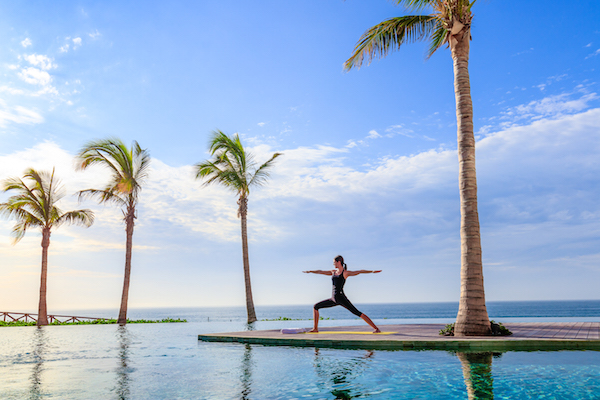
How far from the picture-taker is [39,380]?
21.2ft

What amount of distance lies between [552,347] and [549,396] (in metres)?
4.08

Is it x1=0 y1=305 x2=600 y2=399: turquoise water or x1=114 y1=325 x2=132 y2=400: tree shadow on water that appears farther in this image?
x1=114 y1=325 x2=132 y2=400: tree shadow on water

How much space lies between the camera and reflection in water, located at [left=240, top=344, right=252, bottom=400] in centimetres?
533

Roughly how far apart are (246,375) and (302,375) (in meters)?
0.86

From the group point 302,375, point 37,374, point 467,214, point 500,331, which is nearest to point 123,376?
point 37,374

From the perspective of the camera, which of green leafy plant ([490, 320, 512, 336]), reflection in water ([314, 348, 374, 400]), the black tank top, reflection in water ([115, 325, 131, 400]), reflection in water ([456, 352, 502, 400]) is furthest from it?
the black tank top

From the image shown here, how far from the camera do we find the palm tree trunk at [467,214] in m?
10.6

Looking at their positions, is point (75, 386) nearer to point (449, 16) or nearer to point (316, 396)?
point (316, 396)

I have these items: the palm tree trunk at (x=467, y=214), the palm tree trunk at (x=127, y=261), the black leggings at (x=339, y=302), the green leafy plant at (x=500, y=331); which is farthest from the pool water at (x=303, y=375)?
the palm tree trunk at (x=127, y=261)

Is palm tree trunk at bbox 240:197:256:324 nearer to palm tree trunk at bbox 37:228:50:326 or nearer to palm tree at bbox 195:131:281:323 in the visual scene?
palm tree at bbox 195:131:281:323

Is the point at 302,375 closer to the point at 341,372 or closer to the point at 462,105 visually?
the point at 341,372

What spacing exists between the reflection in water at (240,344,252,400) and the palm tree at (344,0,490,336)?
519 centimetres

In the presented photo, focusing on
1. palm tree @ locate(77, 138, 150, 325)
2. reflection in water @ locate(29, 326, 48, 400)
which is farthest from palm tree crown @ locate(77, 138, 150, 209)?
reflection in water @ locate(29, 326, 48, 400)

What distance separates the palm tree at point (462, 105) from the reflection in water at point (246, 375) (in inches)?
204
